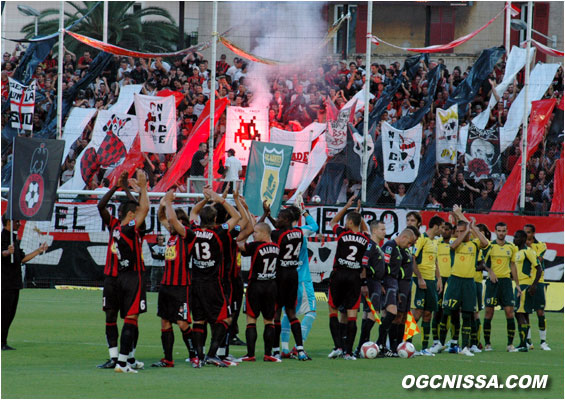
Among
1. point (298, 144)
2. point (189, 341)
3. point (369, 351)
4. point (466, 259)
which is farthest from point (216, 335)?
point (298, 144)

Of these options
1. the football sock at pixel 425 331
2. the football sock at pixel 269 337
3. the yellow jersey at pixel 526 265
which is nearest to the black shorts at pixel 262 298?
the football sock at pixel 269 337

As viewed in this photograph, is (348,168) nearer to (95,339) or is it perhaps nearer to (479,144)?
(479,144)

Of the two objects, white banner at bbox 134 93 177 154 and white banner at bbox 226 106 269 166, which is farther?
white banner at bbox 226 106 269 166

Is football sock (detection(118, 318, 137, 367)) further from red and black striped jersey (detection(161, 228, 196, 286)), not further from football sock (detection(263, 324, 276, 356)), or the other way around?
football sock (detection(263, 324, 276, 356))

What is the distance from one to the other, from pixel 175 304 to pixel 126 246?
113 centimetres

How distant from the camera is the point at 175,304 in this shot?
1175cm

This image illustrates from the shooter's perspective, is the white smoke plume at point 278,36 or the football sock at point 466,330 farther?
the white smoke plume at point 278,36

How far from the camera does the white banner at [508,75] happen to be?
84.4 feet

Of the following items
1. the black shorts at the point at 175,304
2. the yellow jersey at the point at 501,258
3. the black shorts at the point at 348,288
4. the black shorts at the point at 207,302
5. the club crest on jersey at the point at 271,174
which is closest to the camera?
the black shorts at the point at 175,304

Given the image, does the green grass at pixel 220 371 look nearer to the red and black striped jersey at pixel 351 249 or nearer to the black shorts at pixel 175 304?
the black shorts at pixel 175 304

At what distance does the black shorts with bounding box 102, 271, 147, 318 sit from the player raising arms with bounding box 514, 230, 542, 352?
7.59m

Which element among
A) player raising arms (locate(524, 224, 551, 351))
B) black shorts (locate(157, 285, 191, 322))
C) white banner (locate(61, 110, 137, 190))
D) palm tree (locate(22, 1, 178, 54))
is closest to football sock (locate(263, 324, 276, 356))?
black shorts (locate(157, 285, 191, 322))

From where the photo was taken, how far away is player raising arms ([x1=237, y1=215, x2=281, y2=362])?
12.5 m

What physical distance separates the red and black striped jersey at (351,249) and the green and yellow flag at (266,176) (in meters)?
6.44
